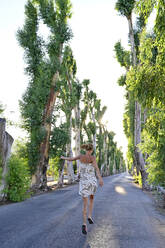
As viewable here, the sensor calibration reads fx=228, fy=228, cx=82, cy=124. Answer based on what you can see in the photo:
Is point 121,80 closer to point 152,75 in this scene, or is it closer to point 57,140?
point 57,140

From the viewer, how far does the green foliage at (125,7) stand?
17766 millimetres

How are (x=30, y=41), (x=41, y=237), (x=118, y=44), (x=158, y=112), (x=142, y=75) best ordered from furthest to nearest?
(x=118, y=44) < (x=30, y=41) < (x=158, y=112) < (x=142, y=75) < (x=41, y=237)

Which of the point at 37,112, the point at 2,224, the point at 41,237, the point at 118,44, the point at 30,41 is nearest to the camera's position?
the point at 41,237

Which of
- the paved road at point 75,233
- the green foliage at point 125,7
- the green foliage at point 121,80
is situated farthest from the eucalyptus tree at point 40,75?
the paved road at point 75,233

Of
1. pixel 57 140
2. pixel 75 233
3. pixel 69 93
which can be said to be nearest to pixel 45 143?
pixel 57 140

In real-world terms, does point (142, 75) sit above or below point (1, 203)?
above

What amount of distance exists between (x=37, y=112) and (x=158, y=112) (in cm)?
983

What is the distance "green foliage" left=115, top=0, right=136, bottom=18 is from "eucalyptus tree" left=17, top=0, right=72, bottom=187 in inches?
174

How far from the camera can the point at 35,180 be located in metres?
15.1

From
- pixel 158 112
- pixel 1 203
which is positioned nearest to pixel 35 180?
pixel 1 203

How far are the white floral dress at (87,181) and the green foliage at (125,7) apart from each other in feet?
54.0

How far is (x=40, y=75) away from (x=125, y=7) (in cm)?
891

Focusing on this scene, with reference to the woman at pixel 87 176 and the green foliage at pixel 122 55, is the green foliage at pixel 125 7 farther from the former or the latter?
the woman at pixel 87 176

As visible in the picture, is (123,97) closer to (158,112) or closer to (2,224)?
(158,112)
